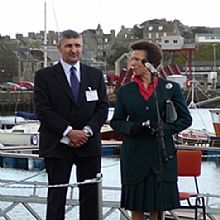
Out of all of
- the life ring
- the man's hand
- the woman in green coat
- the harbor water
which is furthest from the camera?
the life ring

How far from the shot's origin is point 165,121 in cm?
472

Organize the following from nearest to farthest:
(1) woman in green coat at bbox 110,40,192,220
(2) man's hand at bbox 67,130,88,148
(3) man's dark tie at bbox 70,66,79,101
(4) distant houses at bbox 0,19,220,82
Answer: (1) woman in green coat at bbox 110,40,192,220
(2) man's hand at bbox 67,130,88,148
(3) man's dark tie at bbox 70,66,79,101
(4) distant houses at bbox 0,19,220,82

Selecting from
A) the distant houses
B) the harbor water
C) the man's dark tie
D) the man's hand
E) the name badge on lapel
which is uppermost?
the distant houses

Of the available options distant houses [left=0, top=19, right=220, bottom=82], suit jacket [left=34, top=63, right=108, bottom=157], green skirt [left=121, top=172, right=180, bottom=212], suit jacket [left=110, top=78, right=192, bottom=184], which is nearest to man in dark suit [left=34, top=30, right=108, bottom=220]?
suit jacket [left=34, top=63, right=108, bottom=157]

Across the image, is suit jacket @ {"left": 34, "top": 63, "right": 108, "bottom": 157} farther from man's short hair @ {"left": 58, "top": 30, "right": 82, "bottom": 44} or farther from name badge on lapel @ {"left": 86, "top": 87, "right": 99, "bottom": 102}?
man's short hair @ {"left": 58, "top": 30, "right": 82, "bottom": 44}

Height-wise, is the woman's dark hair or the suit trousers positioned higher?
the woman's dark hair

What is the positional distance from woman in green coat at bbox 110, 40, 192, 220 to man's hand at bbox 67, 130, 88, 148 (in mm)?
376

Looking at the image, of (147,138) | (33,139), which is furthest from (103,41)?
(147,138)

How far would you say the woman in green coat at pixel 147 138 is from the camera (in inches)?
186

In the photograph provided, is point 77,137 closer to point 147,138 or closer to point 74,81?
point 74,81

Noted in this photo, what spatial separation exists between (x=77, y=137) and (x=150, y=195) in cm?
73

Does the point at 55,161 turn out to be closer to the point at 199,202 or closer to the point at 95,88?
the point at 95,88

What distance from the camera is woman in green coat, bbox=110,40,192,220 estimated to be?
4.71m

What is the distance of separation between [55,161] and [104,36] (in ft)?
383
